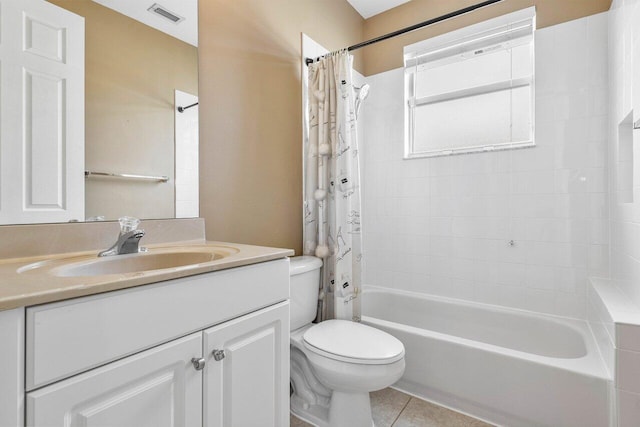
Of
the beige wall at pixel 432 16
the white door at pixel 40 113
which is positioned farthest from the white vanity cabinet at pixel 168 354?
the beige wall at pixel 432 16

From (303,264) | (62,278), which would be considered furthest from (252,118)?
(62,278)

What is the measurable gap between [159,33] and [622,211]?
7.47 feet

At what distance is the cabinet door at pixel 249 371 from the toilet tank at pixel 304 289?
0.51 meters

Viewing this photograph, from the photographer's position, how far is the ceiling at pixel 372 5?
2504 mm

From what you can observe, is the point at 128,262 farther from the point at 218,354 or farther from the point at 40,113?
the point at 40,113

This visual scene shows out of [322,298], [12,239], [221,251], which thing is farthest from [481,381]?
[12,239]

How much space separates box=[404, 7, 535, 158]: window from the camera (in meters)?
2.11

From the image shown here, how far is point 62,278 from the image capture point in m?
0.71

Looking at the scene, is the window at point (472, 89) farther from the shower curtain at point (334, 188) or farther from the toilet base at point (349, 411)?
the toilet base at point (349, 411)

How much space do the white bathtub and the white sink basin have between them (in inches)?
45.1

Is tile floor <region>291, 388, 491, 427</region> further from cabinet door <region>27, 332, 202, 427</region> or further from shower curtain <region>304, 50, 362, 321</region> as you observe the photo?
cabinet door <region>27, 332, 202, 427</region>

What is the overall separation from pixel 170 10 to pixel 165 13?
0.03 m

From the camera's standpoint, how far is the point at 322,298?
1882 mm

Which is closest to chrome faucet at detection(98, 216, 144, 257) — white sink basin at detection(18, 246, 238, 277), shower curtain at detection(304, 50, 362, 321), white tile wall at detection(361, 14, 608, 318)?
white sink basin at detection(18, 246, 238, 277)
